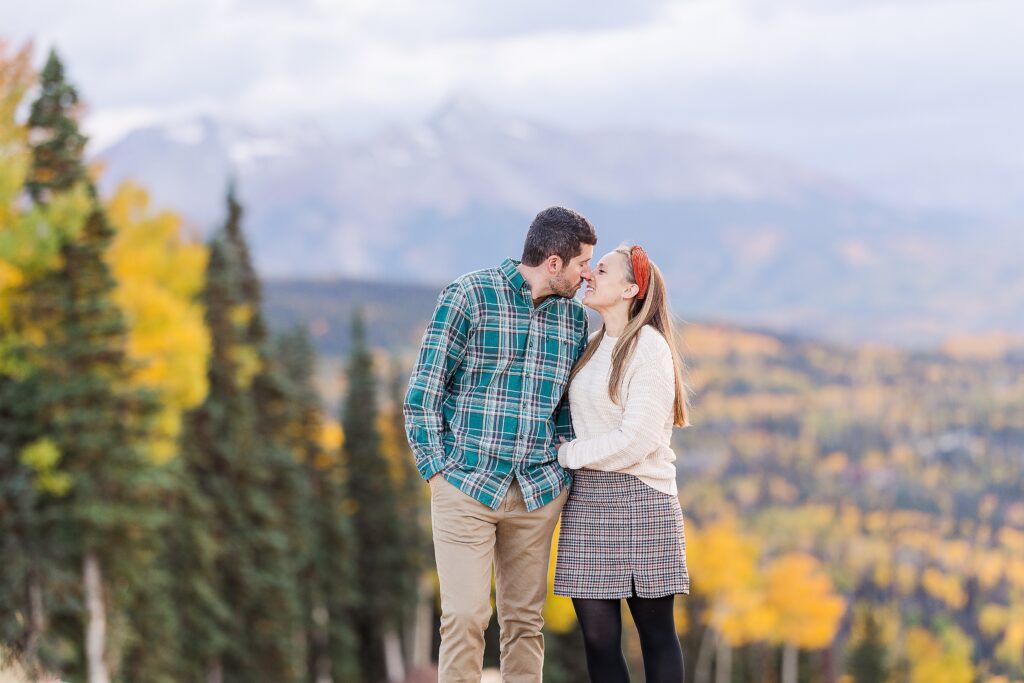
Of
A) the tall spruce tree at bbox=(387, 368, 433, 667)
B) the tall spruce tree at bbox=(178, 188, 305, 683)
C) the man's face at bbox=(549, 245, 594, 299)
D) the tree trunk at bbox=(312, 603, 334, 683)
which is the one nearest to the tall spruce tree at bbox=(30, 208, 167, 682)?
the tall spruce tree at bbox=(178, 188, 305, 683)

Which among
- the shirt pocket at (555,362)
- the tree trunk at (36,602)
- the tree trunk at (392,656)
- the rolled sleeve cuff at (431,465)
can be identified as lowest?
the tree trunk at (392,656)

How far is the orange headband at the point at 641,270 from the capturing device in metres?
6.04

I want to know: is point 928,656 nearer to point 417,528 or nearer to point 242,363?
point 417,528

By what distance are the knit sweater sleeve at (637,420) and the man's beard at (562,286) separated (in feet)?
1.83

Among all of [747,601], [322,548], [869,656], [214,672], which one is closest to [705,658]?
[747,601]

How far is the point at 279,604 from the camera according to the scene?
103 ft

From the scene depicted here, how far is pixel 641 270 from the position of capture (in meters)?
6.04

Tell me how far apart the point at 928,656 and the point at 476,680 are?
9181 centimetres

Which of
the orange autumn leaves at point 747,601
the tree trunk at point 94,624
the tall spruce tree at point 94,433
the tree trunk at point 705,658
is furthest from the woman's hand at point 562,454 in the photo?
the orange autumn leaves at point 747,601

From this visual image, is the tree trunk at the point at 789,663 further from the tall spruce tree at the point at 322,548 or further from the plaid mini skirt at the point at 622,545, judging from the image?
the plaid mini skirt at the point at 622,545

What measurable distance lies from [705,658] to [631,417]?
5840cm

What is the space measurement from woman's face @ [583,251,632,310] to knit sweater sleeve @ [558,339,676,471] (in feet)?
1.14

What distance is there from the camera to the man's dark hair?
19.7 ft

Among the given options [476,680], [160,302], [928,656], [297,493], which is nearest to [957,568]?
[928,656]
